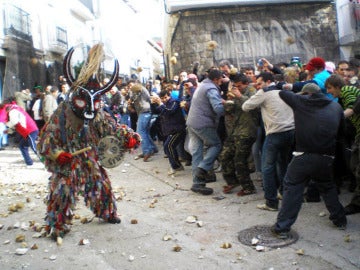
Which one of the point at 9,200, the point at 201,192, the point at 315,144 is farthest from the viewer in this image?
the point at 9,200

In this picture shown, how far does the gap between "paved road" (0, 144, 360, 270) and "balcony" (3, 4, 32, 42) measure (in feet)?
38.4

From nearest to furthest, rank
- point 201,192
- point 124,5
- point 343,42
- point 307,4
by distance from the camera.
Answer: point 201,192
point 307,4
point 343,42
point 124,5

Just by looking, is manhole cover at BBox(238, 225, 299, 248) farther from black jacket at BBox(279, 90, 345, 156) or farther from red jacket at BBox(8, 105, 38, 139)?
red jacket at BBox(8, 105, 38, 139)

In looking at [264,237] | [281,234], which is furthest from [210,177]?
[281,234]

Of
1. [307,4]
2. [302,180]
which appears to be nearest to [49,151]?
[302,180]

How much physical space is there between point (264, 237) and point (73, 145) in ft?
7.58

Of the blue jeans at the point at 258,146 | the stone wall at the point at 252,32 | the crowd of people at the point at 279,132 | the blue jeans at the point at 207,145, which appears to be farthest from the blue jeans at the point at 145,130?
the stone wall at the point at 252,32

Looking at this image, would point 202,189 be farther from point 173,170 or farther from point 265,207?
point 173,170

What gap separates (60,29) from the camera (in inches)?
912

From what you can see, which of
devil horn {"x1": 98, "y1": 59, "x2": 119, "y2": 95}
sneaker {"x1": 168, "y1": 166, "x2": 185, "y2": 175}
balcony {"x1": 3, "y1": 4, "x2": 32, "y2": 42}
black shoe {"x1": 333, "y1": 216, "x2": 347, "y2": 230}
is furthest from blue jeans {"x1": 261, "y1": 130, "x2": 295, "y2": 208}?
balcony {"x1": 3, "y1": 4, "x2": 32, "y2": 42}

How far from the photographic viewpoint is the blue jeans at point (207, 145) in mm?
6539

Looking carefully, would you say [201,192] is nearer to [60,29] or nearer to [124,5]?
[60,29]

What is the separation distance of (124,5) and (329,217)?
3836 cm

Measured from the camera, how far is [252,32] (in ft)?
51.9
